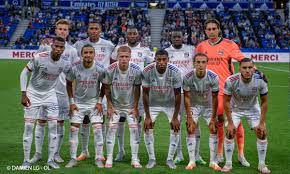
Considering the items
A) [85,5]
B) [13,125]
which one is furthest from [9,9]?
[13,125]

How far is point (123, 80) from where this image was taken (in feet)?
25.2

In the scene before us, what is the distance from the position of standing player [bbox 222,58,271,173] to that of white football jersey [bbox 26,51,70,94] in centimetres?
283

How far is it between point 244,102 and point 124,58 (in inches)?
85.7

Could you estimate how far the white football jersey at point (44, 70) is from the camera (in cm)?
743

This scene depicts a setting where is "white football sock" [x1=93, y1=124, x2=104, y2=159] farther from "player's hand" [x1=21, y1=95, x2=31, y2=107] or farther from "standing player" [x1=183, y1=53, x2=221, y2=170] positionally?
"standing player" [x1=183, y1=53, x2=221, y2=170]

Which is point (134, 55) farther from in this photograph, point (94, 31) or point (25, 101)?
point (25, 101)

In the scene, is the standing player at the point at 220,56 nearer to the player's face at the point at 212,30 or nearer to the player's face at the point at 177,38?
the player's face at the point at 212,30

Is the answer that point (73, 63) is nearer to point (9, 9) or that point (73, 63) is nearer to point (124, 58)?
point (124, 58)

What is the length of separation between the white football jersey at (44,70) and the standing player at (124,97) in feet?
2.72

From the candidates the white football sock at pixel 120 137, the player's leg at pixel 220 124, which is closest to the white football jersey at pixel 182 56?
the player's leg at pixel 220 124

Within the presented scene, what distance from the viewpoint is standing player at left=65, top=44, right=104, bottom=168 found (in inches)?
300

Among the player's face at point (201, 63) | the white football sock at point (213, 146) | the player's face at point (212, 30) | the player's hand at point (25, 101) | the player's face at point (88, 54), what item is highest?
the player's face at point (212, 30)

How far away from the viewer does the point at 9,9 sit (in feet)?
153

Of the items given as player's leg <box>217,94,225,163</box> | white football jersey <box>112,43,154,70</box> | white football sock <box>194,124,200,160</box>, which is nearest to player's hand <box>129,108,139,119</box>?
white football sock <box>194,124,200,160</box>
